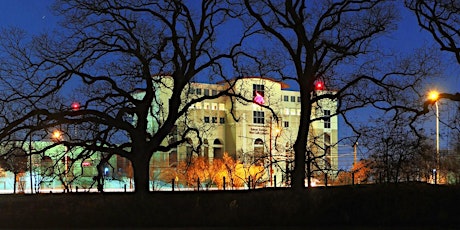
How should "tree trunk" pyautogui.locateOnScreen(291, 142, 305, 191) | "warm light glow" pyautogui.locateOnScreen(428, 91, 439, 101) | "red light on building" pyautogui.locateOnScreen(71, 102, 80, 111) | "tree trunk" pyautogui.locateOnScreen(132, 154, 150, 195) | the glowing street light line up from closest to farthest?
"tree trunk" pyautogui.locateOnScreen(291, 142, 305, 191)
"warm light glow" pyautogui.locateOnScreen(428, 91, 439, 101)
"tree trunk" pyautogui.locateOnScreen(132, 154, 150, 195)
"red light on building" pyautogui.locateOnScreen(71, 102, 80, 111)
the glowing street light

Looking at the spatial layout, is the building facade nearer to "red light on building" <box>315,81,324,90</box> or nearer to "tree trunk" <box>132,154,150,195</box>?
"red light on building" <box>315,81,324,90</box>

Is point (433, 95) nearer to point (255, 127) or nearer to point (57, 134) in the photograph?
point (57, 134)

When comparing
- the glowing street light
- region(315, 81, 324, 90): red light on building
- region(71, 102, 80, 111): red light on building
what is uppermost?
region(315, 81, 324, 90): red light on building

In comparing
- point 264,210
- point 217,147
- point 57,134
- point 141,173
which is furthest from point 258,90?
point 217,147

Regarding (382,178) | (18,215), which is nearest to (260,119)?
(382,178)

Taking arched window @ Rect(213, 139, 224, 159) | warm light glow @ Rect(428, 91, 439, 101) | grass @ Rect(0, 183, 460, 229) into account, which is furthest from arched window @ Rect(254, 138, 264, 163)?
arched window @ Rect(213, 139, 224, 159)

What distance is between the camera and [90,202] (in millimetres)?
19438

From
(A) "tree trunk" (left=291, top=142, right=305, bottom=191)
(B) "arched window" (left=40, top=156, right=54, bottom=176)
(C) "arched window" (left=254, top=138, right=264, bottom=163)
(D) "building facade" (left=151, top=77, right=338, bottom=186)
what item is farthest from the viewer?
(C) "arched window" (left=254, top=138, right=264, bottom=163)

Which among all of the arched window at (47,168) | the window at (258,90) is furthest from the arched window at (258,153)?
the arched window at (47,168)

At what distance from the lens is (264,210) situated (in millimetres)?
18656

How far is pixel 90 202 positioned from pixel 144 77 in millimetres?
5518

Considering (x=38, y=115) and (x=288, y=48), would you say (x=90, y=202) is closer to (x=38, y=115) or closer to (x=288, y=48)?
(x=38, y=115)

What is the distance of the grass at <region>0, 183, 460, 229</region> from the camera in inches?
720

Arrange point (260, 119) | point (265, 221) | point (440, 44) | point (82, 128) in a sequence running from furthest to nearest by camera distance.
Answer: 1. point (260, 119)
2. point (82, 128)
3. point (440, 44)
4. point (265, 221)
